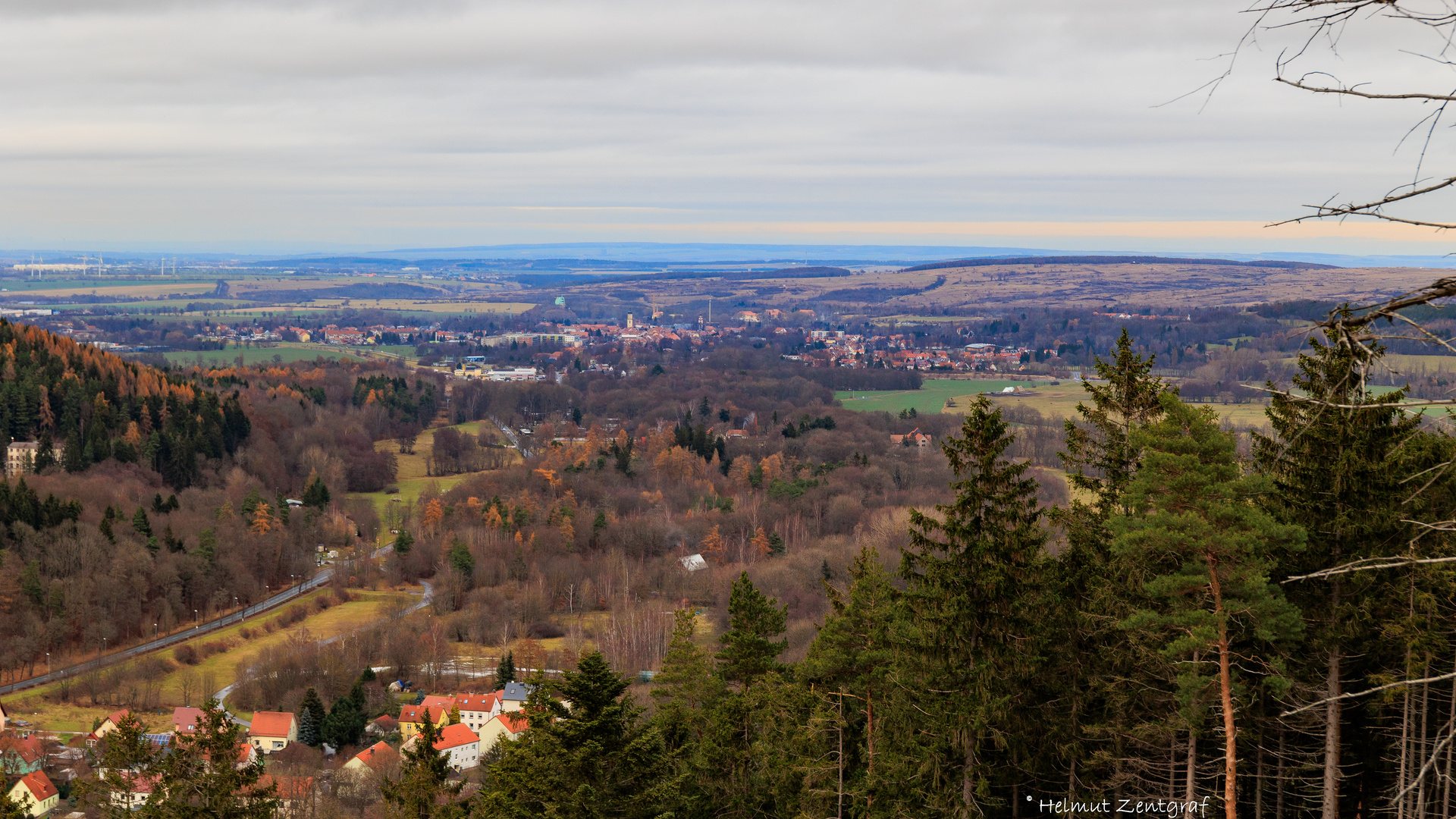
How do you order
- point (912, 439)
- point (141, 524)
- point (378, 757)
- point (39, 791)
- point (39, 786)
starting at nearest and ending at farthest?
point (39, 791) → point (39, 786) → point (378, 757) → point (141, 524) → point (912, 439)

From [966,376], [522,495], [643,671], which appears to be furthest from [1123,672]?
[966,376]

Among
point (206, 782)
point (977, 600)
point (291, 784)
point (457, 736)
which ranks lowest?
point (457, 736)

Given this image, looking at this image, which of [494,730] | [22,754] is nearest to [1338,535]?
[494,730]

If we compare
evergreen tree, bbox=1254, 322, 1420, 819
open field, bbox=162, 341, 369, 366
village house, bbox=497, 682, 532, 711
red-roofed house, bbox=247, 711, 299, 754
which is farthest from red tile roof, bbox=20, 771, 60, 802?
open field, bbox=162, 341, 369, 366

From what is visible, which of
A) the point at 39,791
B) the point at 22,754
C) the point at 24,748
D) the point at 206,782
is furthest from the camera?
the point at 24,748

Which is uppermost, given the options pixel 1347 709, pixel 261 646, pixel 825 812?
pixel 1347 709

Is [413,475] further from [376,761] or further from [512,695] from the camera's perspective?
[376,761]

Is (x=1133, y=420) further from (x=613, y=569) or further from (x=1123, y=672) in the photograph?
(x=613, y=569)

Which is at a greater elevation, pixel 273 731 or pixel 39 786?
pixel 39 786
